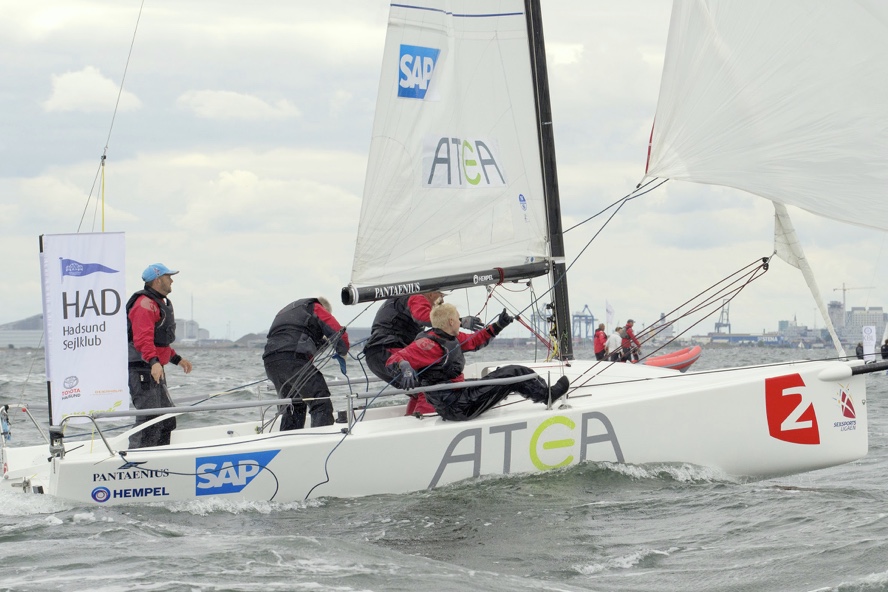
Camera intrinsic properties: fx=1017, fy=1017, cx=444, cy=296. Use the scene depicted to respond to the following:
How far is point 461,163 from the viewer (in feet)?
22.5

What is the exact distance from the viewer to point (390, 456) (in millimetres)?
5875

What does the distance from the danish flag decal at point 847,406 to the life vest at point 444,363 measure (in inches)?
96.6

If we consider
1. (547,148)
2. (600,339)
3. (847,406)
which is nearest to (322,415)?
(547,148)

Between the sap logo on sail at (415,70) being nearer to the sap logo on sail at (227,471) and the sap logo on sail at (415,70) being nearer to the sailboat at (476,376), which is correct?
the sailboat at (476,376)

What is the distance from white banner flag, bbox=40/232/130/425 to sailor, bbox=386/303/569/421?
1.62 m

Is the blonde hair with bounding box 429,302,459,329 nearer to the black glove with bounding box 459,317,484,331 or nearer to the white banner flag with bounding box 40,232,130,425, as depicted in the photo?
the black glove with bounding box 459,317,484,331

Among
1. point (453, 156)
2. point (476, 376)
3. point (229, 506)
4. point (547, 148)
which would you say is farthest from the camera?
point (476, 376)

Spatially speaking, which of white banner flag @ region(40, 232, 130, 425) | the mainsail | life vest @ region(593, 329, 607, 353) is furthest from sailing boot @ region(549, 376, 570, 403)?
life vest @ region(593, 329, 607, 353)

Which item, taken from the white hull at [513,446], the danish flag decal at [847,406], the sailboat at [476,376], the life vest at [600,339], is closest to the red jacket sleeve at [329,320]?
the sailboat at [476,376]

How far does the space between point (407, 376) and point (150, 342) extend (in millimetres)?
1621

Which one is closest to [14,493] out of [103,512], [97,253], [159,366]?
[103,512]

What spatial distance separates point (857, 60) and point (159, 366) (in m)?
4.70

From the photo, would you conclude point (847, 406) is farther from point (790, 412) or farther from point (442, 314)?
point (442, 314)

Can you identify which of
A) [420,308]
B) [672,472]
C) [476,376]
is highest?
[420,308]
